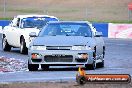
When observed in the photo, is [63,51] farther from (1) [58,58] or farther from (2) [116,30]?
(2) [116,30]

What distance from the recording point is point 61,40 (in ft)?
64.4

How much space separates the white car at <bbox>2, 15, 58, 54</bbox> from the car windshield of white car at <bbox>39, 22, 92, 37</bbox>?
196 inches

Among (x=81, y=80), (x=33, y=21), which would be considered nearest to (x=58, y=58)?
(x=81, y=80)

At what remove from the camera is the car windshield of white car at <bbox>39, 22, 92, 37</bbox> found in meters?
20.7

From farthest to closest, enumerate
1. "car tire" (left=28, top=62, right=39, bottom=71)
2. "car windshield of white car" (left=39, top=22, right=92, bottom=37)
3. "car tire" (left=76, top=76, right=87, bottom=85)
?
1. "car windshield of white car" (left=39, top=22, right=92, bottom=37)
2. "car tire" (left=28, top=62, right=39, bottom=71)
3. "car tire" (left=76, top=76, right=87, bottom=85)

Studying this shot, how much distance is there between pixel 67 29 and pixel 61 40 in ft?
4.31

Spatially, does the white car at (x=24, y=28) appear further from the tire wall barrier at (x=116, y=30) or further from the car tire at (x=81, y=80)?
the tire wall barrier at (x=116, y=30)

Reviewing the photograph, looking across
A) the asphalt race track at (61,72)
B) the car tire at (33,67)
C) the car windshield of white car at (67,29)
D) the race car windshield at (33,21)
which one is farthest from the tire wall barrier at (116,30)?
the car tire at (33,67)

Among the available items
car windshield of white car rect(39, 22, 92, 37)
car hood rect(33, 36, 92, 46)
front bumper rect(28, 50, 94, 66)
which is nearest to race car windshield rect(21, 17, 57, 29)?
car windshield of white car rect(39, 22, 92, 37)

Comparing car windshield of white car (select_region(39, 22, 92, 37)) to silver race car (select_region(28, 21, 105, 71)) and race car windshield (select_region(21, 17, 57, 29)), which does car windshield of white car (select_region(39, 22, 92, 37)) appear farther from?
race car windshield (select_region(21, 17, 57, 29))

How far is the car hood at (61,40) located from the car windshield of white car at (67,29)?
607 mm

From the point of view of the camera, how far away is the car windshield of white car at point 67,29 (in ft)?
68.0

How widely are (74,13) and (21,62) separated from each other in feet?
141

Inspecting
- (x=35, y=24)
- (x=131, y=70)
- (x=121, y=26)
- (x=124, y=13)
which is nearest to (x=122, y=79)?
(x=131, y=70)
